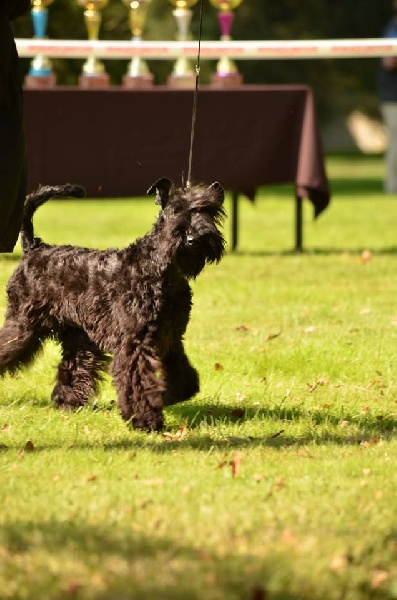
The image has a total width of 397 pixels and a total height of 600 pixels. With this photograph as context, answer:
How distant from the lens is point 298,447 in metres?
5.36

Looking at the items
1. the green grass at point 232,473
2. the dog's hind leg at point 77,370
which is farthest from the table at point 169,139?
the dog's hind leg at point 77,370

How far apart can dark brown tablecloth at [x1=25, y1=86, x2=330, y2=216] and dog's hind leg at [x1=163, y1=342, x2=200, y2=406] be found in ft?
14.6

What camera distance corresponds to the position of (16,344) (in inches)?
243

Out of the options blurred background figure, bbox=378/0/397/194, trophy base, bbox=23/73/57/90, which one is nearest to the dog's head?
trophy base, bbox=23/73/57/90

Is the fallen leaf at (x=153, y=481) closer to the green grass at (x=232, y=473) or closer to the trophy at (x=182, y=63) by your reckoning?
the green grass at (x=232, y=473)

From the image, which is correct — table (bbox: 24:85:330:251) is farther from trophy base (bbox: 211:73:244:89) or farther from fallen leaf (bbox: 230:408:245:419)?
fallen leaf (bbox: 230:408:245:419)

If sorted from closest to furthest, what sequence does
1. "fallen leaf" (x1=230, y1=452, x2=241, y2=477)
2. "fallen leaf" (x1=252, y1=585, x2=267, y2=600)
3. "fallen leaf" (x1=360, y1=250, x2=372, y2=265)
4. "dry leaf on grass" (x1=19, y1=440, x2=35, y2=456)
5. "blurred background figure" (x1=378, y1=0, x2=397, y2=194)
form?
"fallen leaf" (x1=252, y1=585, x2=267, y2=600), "fallen leaf" (x1=230, y1=452, x2=241, y2=477), "dry leaf on grass" (x1=19, y1=440, x2=35, y2=456), "fallen leaf" (x1=360, y1=250, x2=372, y2=265), "blurred background figure" (x1=378, y1=0, x2=397, y2=194)

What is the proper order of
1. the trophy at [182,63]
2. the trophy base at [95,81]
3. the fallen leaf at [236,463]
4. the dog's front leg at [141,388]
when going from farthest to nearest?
the trophy at [182,63] → the trophy base at [95,81] → the dog's front leg at [141,388] → the fallen leaf at [236,463]

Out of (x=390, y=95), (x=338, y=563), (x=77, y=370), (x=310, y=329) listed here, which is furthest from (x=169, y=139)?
(x=390, y=95)

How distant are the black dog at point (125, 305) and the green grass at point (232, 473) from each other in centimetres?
18

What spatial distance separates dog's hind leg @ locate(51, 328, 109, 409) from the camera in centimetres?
622

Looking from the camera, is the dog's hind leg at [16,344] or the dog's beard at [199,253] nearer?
the dog's beard at [199,253]

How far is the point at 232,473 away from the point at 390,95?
15.1 meters

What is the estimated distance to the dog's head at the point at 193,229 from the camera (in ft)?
18.0
